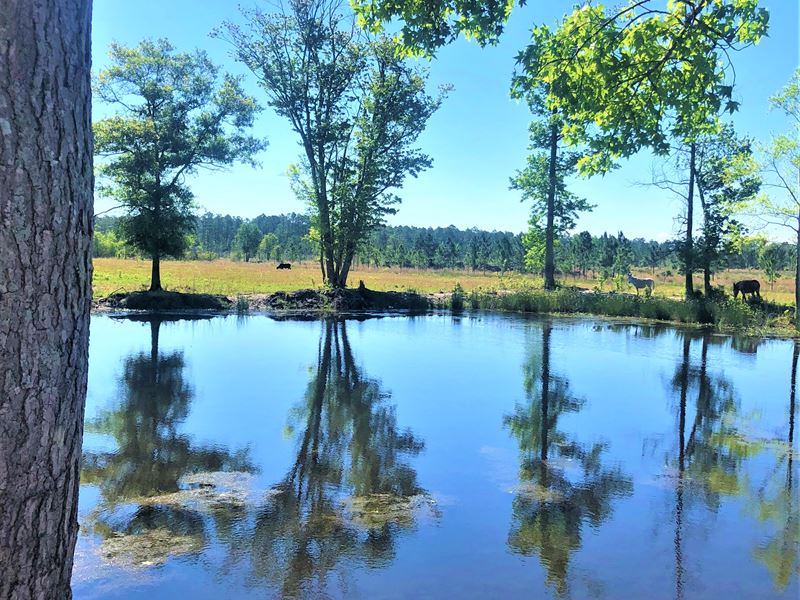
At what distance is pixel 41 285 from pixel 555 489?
5.11 m

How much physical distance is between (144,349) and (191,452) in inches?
290

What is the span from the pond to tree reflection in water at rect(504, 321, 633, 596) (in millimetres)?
27

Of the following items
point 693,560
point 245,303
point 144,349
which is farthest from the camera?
point 245,303

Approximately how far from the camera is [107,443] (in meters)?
6.85

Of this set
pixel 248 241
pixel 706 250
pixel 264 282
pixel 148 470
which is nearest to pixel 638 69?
pixel 148 470

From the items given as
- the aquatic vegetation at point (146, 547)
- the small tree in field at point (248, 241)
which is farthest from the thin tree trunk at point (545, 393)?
the small tree in field at point (248, 241)

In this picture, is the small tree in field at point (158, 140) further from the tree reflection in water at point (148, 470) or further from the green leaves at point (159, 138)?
the tree reflection in water at point (148, 470)

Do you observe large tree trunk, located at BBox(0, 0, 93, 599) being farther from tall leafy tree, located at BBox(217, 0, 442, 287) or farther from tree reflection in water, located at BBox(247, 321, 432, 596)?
tall leafy tree, located at BBox(217, 0, 442, 287)

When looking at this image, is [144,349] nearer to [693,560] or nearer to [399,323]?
[399,323]

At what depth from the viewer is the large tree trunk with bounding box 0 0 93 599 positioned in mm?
1801

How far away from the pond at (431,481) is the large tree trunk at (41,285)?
2388mm

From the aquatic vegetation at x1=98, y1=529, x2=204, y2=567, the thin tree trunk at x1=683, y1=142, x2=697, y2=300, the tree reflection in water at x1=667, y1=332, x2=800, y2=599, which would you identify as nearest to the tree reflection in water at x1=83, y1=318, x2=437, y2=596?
the aquatic vegetation at x1=98, y1=529, x2=204, y2=567

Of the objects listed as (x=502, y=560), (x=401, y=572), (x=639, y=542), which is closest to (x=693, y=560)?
(x=639, y=542)

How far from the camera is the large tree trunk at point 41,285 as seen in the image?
180 cm
